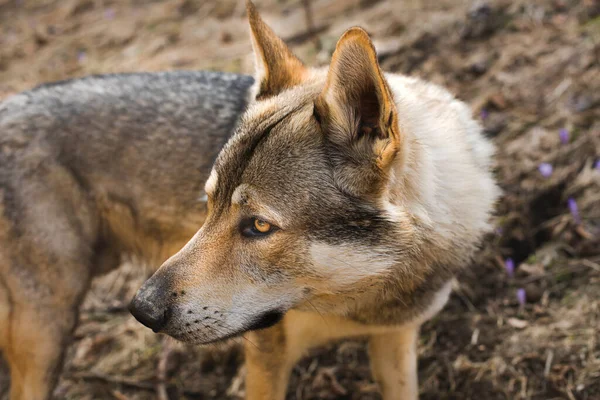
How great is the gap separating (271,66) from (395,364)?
174 cm

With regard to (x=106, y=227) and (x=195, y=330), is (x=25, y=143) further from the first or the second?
(x=195, y=330)

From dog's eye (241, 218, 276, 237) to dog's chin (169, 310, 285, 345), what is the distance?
0.34m

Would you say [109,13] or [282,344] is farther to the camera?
[109,13]

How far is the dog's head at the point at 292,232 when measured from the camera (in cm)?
263

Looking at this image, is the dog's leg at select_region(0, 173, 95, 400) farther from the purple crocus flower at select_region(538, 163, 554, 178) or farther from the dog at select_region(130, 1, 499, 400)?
the purple crocus flower at select_region(538, 163, 554, 178)

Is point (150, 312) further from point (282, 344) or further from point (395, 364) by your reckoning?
point (395, 364)

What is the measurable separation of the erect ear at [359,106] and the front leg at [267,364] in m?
1.03

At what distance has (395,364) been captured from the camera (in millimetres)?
3588

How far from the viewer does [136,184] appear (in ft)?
12.8

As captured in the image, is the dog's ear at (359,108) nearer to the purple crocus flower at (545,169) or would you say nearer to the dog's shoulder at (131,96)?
the dog's shoulder at (131,96)

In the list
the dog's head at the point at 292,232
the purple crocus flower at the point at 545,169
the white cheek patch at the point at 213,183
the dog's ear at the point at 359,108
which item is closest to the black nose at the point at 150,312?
the dog's head at the point at 292,232

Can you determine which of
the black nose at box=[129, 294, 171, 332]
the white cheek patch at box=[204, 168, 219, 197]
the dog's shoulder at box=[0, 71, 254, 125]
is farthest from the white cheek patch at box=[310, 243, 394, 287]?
the dog's shoulder at box=[0, 71, 254, 125]

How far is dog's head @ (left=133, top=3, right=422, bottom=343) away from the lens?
104 inches

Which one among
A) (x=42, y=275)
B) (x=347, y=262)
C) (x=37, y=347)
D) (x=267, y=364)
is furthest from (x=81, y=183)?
(x=347, y=262)
